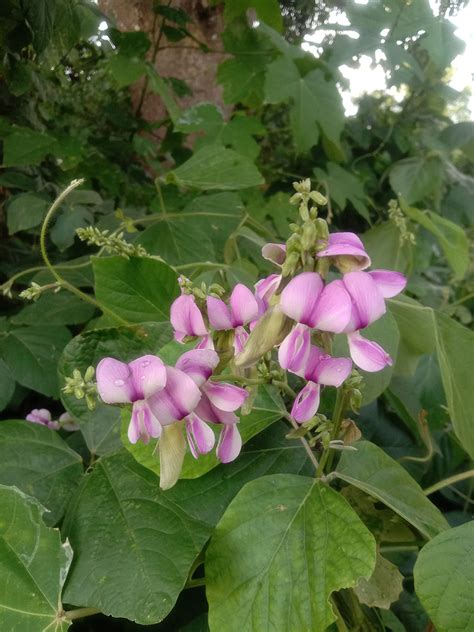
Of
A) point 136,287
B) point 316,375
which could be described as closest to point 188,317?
point 316,375

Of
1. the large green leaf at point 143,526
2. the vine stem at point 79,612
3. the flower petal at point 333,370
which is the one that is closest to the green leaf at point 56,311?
the large green leaf at point 143,526

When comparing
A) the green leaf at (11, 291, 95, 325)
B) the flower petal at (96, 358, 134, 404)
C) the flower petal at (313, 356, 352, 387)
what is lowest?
the green leaf at (11, 291, 95, 325)

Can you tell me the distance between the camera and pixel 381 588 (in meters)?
0.54

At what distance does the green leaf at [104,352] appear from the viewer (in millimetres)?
632

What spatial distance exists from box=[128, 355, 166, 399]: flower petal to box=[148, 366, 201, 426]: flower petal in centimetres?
1

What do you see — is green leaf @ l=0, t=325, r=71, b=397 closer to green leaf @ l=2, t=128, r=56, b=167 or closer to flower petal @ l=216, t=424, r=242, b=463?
green leaf @ l=2, t=128, r=56, b=167

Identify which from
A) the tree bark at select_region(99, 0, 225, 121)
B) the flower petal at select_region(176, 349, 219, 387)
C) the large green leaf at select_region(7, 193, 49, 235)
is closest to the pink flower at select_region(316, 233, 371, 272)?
the flower petal at select_region(176, 349, 219, 387)

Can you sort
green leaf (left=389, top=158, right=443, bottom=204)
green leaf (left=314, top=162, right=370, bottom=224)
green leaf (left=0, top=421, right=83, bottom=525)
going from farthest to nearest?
1. green leaf (left=389, top=158, right=443, bottom=204)
2. green leaf (left=314, top=162, right=370, bottom=224)
3. green leaf (left=0, top=421, right=83, bottom=525)

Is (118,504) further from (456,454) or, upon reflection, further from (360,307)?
(456,454)

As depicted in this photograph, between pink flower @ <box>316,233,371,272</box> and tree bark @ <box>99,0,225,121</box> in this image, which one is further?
tree bark @ <box>99,0,225,121</box>

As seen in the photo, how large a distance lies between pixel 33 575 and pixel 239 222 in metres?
0.78

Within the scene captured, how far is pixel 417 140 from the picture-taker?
6.95ft

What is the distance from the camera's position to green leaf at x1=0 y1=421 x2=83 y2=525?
0.60 metres

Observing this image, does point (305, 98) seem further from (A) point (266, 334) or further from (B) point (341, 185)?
(A) point (266, 334)
